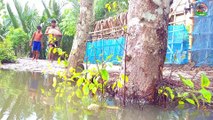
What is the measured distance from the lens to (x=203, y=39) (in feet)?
23.1

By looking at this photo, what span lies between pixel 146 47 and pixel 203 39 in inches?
171

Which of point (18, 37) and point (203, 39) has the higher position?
point (18, 37)

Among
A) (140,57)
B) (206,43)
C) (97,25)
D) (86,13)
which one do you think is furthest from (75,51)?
(97,25)

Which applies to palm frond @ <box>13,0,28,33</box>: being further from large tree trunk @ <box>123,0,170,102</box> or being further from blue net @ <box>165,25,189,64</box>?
large tree trunk @ <box>123,0,170,102</box>

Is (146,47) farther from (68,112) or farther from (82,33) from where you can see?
(82,33)

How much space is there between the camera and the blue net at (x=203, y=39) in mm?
6805

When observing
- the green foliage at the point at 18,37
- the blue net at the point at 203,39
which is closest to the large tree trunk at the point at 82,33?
the blue net at the point at 203,39

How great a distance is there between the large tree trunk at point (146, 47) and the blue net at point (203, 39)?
3926 millimetres

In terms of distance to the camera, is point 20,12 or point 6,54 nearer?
point 6,54

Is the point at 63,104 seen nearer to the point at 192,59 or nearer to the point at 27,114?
the point at 27,114

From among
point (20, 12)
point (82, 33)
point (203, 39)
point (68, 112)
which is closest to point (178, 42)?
point (203, 39)

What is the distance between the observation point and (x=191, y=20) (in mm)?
7281

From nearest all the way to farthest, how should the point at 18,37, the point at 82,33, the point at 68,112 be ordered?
the point at 68,112 < the point at 82,33 < the point at 18,37

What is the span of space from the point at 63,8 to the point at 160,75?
585 inches
